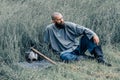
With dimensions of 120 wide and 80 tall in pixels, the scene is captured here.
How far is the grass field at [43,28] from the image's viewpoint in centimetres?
661

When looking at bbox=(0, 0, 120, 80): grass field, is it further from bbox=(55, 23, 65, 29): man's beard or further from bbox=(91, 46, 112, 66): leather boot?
bbox=(55, 23, 65, 29): man's beard

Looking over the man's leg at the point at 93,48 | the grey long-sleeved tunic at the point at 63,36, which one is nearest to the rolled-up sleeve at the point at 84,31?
the grey long-sleeved tunic at the point at 63,36

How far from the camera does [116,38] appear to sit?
28.9 feet

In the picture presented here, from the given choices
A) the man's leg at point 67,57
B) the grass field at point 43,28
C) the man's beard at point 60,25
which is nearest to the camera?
the grass field at point 43,28

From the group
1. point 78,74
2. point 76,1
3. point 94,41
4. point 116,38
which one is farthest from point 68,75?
point 76,1

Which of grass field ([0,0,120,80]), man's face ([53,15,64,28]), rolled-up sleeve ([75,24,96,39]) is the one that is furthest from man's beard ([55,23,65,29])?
grass field ([0,0,120,80])

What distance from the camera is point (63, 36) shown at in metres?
7.55

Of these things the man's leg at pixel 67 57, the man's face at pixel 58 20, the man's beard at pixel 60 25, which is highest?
the man's face at pixel 58 20

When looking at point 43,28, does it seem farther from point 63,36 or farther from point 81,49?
point 81,49

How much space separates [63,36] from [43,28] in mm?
627

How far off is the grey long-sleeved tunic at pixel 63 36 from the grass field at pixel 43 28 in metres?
0.19

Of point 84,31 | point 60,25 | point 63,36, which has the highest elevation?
point 60,25

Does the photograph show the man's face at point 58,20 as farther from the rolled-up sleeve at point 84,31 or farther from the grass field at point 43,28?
the grass field at point 43,28

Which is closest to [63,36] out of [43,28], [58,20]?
[58,20]
